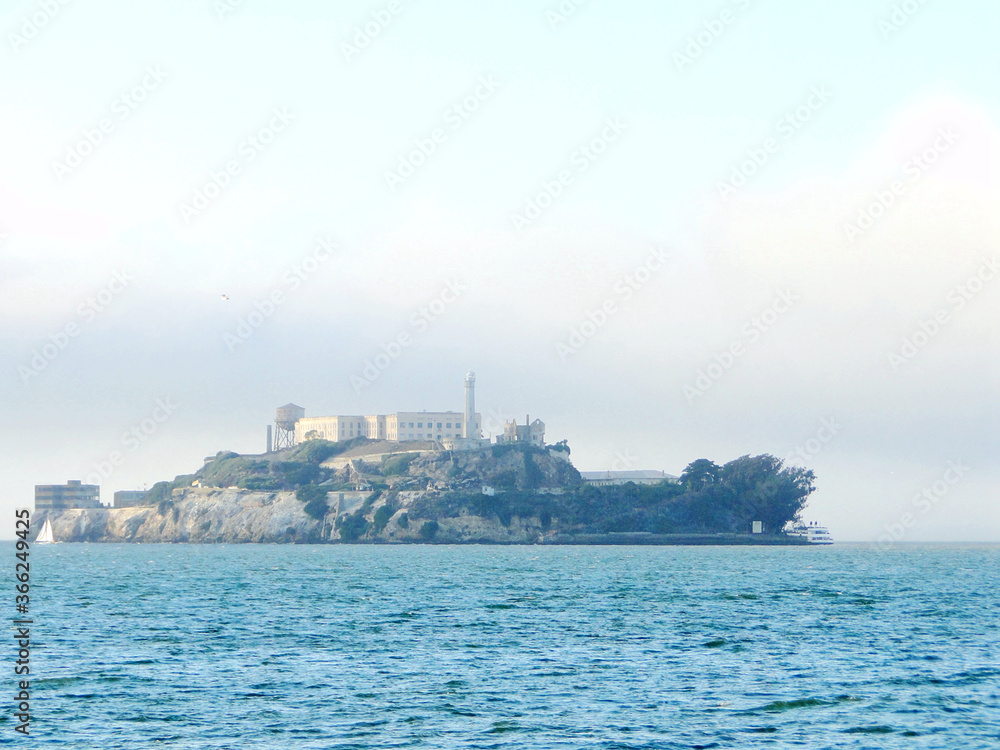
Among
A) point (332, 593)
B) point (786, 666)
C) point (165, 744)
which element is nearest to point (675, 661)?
point (786, 666)

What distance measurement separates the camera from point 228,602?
7550 centimetres

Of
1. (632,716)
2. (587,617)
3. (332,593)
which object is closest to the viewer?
(632,716)

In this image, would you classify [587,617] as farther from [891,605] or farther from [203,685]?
[203,685]

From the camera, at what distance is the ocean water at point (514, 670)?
104 feet

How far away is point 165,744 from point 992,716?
22872 mm

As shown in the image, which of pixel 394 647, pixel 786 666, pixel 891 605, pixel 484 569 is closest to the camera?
Result: pixel 786 666

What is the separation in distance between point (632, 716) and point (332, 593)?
53574 mm

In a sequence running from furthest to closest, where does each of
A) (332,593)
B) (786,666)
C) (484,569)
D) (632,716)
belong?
(484,569)
(332,593)
(786,666)
(632,716)

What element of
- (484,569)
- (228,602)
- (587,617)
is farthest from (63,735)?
(484,569)

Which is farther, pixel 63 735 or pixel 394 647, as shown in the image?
pixel 394 647

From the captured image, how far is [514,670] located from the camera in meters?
43.0

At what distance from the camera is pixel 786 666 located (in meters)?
44.1

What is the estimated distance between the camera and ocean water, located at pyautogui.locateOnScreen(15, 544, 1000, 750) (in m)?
31.8

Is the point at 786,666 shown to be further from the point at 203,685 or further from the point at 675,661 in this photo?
the point at 203,685
